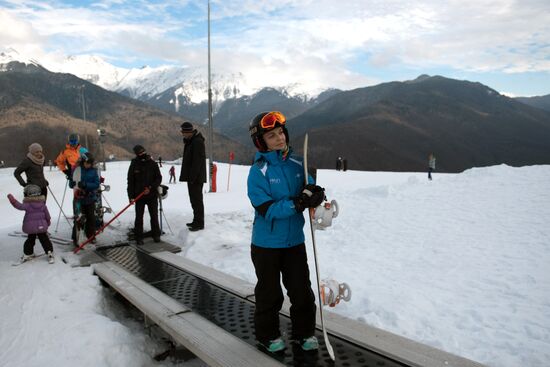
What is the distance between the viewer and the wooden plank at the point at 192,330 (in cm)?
337

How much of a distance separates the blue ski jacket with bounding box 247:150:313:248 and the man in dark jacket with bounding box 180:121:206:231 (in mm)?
4927

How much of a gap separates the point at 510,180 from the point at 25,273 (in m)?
14.8

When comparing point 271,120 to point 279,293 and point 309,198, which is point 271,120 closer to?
point 309,198

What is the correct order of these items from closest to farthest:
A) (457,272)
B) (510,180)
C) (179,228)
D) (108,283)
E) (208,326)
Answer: (208,326) → (108,283) → (457,272) → (179,228) → (510,180)

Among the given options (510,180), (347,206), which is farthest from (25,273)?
(510,180)

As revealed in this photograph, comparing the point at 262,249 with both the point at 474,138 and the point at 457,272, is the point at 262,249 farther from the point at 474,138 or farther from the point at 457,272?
the point at 474,138

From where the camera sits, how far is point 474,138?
19325 cm

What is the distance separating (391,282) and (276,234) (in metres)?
3.21

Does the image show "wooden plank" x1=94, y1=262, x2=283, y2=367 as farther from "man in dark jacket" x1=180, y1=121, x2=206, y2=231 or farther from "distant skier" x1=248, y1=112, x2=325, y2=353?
"man in dark jacket" x1=180, y1=121, x2=206, y2=231

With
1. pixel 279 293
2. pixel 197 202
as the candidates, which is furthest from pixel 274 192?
pixel 197 202

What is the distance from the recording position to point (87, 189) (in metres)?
7.58

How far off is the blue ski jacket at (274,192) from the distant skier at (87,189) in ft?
17.5

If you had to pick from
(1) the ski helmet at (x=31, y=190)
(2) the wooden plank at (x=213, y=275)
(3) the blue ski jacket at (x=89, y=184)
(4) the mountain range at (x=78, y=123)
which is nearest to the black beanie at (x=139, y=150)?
(3) the blue ski jacket at (x=89, y=184)

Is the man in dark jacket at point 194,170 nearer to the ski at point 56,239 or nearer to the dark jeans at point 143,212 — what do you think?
the dark jeans at point 143,212
